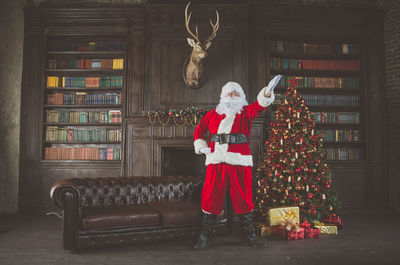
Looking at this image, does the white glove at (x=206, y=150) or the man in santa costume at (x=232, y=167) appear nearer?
the man in santa costume at (x=232, y=167)

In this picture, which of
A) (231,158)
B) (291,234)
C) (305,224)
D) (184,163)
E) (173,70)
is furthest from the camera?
(184,163)

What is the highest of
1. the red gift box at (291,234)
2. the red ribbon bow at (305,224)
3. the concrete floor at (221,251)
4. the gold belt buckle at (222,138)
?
the gold belt buckle at (222,138)

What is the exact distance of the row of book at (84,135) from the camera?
4.95 m

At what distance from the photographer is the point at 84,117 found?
498 cm

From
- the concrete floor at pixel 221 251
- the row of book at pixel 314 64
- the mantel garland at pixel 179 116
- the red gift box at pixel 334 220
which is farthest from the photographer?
the row of book at pixel 314 64

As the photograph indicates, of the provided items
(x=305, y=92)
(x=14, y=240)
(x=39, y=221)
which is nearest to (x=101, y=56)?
(x=39, y=221)

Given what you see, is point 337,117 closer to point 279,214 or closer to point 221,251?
point 279,214

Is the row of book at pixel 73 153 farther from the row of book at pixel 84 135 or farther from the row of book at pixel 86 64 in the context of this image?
the row of book at pixel 86 64

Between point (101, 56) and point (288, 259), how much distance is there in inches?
172

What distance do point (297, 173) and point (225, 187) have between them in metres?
1.24

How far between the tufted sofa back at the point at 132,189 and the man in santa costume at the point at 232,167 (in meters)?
0.63

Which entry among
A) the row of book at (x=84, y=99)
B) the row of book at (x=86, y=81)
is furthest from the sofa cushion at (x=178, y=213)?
the row of book at (x=86, y=81)

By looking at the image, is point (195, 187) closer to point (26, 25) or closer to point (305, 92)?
point (305, 92)

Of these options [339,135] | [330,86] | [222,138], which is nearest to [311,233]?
[222,138]
